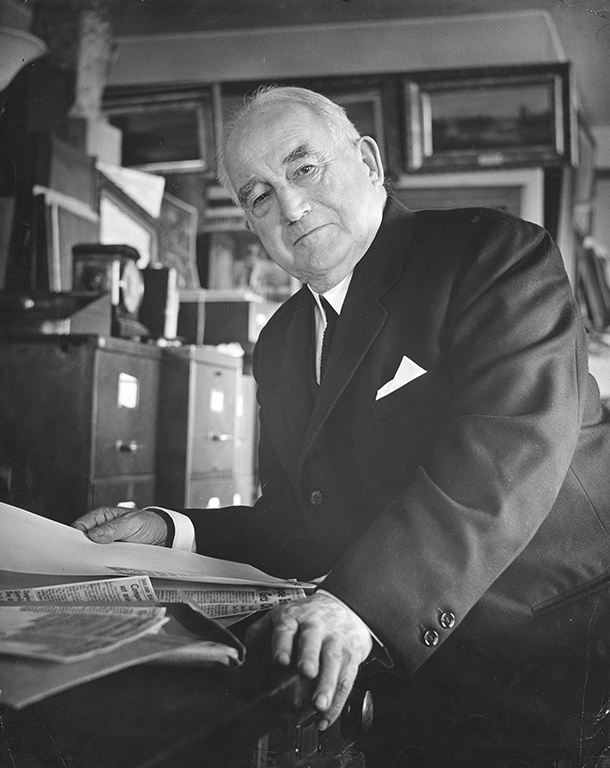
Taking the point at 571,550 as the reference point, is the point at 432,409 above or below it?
above

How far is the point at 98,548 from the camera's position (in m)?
0.87

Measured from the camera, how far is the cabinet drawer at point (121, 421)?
5.30 feet

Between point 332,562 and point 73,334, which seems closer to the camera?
point 332,562

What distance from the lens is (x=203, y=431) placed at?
1628 millimetres

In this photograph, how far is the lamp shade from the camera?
1.33 m

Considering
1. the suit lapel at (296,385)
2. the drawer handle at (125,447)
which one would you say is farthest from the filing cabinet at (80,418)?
the suit lapel at (296,385)

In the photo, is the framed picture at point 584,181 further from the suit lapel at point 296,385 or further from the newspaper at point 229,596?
the newspaper at point 229,596

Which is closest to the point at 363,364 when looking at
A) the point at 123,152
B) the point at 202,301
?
the point at 123,152

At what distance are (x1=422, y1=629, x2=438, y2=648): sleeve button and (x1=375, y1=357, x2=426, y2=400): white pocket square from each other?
1.15 feet

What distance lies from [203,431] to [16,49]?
0.84m

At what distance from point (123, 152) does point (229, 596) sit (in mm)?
1356

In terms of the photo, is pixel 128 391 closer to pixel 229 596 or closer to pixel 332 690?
pixel 229 596

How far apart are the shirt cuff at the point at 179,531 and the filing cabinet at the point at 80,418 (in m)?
0.39

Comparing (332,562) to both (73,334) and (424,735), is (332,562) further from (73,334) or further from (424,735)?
(73,334)
